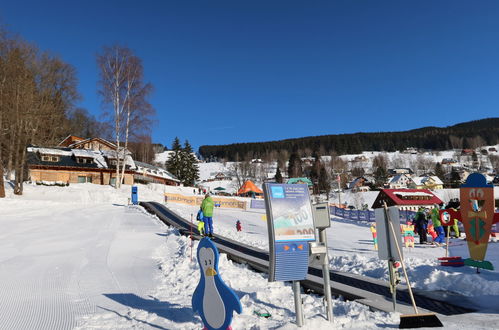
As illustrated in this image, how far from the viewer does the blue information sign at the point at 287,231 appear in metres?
4.51

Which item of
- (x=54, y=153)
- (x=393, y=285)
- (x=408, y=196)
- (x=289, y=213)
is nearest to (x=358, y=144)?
(x=408, y=196)

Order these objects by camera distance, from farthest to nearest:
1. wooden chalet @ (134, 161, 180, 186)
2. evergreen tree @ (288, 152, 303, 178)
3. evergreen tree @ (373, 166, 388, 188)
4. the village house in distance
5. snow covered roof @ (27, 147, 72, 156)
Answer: evergreen tree @ (288, 152, 303, 178)
evergreen tree @ (373, 166, 388, 188)
wooden chalet @ (134, 161, 180, 186)
the village house in distance
snow covered roof @ (27, 147, 72, 156)

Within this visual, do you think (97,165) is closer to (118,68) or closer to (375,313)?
(118,68)

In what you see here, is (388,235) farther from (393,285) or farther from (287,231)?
(287,231)

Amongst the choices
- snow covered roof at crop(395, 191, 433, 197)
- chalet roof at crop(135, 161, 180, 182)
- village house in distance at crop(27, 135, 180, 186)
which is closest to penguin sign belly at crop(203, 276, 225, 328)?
village house in distance at crop(27, 135, 180, 186)

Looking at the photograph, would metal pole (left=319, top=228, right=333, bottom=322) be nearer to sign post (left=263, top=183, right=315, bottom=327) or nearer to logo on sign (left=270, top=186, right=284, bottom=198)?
sign post (left=263, top=183, right=315, bottom=327)

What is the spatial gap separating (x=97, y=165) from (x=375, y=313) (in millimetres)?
45218

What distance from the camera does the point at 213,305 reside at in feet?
14.1

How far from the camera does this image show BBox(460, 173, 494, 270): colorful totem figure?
287 inches

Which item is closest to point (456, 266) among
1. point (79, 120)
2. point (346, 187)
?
point (79, 120)

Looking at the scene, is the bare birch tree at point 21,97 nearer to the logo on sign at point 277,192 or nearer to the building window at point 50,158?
the building window at point 50,158

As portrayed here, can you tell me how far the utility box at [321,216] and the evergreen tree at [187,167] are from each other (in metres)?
72.2

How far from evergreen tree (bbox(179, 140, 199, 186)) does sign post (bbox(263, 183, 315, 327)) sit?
72.4 meters

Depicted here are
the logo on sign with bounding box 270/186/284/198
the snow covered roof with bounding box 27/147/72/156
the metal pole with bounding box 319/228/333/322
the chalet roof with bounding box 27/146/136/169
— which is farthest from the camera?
the chalet roof with bounding box 27/146/136/169
